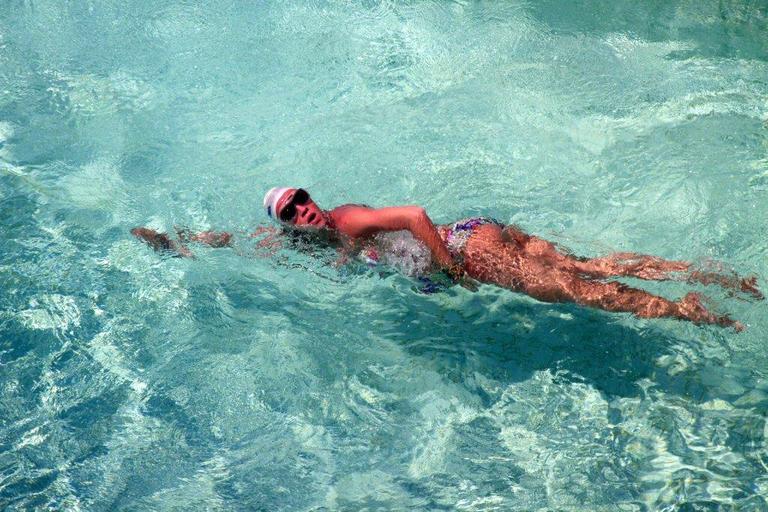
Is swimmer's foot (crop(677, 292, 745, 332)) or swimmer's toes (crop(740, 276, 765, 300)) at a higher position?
swimmer's toes (crop(740, 276, 765, 300))

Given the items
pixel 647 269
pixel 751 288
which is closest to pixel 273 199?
pixel 647 269

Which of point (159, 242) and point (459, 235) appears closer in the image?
point (459, 235)

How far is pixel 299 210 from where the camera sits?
5.33 meters

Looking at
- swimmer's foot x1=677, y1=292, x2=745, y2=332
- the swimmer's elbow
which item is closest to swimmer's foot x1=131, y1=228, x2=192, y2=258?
the swimmer's elbow

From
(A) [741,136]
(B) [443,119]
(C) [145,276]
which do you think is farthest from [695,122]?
(C) [145,276]

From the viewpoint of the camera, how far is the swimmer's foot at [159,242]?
644 centimetres

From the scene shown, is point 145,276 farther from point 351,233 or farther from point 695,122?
point 695,122

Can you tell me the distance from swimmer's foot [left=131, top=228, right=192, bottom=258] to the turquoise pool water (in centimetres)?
15

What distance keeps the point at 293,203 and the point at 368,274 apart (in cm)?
93

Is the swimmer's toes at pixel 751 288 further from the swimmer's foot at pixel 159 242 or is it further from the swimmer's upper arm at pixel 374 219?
the swimmer's foot at pixel 159 242

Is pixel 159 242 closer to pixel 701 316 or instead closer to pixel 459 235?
pixel 459 235

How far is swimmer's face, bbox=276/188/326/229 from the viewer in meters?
5.32

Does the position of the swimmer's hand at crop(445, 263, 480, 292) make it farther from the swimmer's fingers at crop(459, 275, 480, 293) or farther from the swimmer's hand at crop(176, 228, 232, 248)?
the swimmer's hand at crop(176, 228, 232, 248)

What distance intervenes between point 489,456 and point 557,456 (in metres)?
0.43
